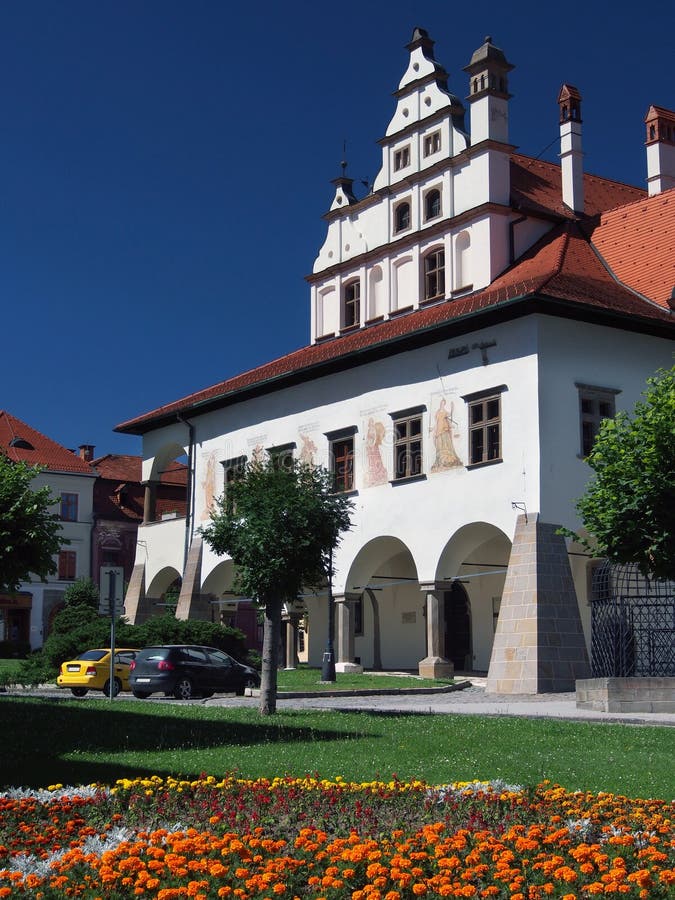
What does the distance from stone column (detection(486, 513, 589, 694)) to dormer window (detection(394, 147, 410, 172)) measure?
1441 cm

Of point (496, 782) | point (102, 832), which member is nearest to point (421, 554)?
point (496, 782)

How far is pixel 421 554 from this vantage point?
3431 centimetres

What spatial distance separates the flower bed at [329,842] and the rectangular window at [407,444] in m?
24.4

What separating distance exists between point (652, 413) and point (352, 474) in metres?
15.8

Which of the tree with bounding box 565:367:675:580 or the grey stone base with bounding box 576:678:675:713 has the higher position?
the tree with bounding box 565:367:675:580

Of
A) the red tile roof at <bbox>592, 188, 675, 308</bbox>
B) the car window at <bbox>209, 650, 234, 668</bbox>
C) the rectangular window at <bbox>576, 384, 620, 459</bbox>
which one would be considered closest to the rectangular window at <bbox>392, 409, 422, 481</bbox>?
the rectangular window at <bbox>576, 384, 620, 459</bbox>

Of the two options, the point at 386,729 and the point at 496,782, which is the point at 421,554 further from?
the point at 496,782

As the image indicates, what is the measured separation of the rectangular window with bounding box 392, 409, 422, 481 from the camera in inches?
1377

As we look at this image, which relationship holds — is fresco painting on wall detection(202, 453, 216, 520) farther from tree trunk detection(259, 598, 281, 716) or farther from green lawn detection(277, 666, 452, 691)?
tree trunk detection(259, 598, 281, 716)

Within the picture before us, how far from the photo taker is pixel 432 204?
1507 inches

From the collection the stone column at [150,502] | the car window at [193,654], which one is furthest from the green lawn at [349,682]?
the stone column at [150,502]

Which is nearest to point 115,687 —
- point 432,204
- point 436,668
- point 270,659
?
point 436,668

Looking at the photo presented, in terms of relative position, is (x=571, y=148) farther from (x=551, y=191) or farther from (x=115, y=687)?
(x=115, y=687)

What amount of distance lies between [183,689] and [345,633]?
11282 millimetres
